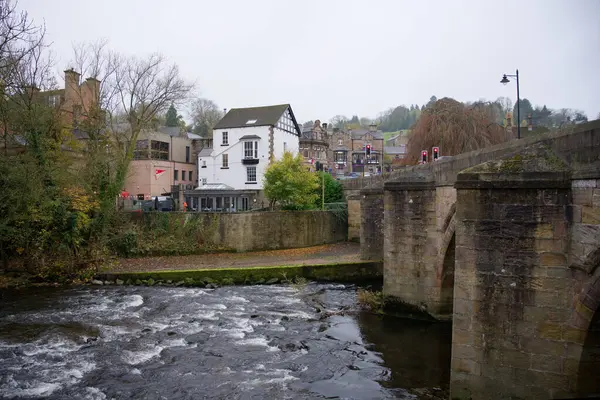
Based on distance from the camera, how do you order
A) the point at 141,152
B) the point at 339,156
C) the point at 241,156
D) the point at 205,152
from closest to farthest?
1. the point at 141,152
2. the point at 241,156
3. the point at 205,152
4. the point at 339,156

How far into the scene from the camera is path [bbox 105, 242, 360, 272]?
2323 cm

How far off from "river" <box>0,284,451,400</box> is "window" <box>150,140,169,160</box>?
2982 cm

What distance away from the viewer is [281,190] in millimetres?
31812

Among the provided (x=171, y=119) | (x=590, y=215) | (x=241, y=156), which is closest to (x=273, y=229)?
(x=241, y=156)

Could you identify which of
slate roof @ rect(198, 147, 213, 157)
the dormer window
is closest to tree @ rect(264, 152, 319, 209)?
the dormer window

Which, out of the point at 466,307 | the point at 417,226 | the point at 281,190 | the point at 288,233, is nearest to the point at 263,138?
the point at 281,190

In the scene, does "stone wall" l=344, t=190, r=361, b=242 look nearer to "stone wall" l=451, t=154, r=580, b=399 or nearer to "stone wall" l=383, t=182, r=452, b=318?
"stone wall" l=383, t=182, r=452, b=318

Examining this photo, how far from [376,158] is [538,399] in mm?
69475

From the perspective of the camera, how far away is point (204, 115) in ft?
236

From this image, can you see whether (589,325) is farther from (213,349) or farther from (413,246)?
(213,349)

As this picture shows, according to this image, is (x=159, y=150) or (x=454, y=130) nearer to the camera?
(x=454, y=130)

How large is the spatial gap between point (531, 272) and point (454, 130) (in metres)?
→ 29.7

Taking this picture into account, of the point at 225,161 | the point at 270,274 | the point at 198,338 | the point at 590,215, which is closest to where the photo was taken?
the point at 590,215

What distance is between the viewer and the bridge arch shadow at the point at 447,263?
474 inches
